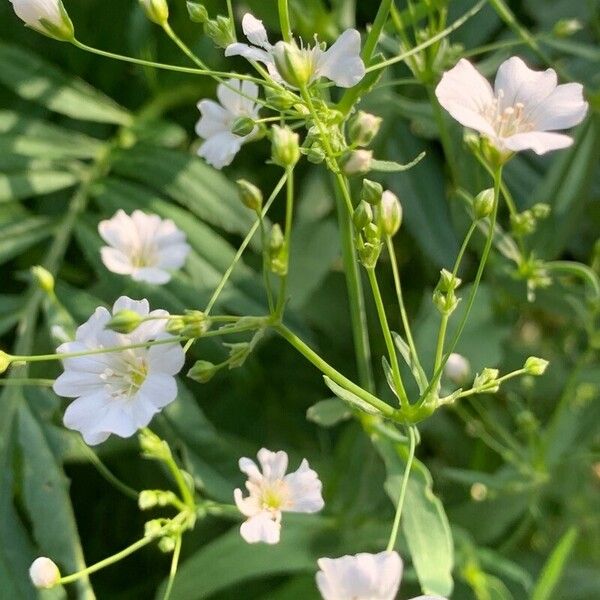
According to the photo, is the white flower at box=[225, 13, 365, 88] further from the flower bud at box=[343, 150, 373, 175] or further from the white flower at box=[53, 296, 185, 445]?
the white flower at box=[53, 296, 185, 445]

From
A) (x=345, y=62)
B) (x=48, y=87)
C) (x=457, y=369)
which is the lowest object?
(x=457, y=369)

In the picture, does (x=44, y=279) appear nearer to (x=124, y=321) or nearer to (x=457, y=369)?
(x=124, y=321)

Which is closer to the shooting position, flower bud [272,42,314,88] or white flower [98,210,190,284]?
flower bud [272,42,314,88]

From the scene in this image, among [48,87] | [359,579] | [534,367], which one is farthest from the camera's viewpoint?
[48,87]

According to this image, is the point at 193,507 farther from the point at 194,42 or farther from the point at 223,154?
the point at 194,42

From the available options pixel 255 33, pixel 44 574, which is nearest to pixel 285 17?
pixel 255 33

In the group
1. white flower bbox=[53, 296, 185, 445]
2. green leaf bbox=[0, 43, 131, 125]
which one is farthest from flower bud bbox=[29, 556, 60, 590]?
green leaf bbox=[0, 43, 131, 125]
